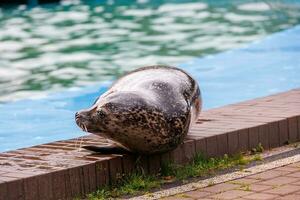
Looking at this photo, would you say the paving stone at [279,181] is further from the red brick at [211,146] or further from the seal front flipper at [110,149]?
the seal front flipper at [110,149]

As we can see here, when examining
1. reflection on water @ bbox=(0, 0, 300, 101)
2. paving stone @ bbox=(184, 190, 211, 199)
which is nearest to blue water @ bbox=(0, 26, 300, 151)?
reflection on water @ bbox=(0, 0, 300, 101)

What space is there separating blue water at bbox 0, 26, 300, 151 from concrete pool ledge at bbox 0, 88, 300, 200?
2.29 meters

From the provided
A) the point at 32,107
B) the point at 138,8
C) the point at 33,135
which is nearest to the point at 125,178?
the point at 33,135

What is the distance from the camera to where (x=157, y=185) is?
18.8ft

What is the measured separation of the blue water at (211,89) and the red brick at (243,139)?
2702 mm

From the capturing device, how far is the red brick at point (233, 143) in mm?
6504

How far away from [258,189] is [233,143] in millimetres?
1147

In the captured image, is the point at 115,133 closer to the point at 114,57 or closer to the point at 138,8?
the point at 114,57

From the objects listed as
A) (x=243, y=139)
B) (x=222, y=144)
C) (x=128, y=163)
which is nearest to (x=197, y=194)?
(x=128, y=163)

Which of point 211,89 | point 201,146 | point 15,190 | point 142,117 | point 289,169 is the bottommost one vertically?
point 211,89

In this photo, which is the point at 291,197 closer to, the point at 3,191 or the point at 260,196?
the point at 260,196

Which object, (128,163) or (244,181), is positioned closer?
(244,181)

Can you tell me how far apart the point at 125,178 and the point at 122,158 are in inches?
5.1

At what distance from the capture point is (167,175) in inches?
235
